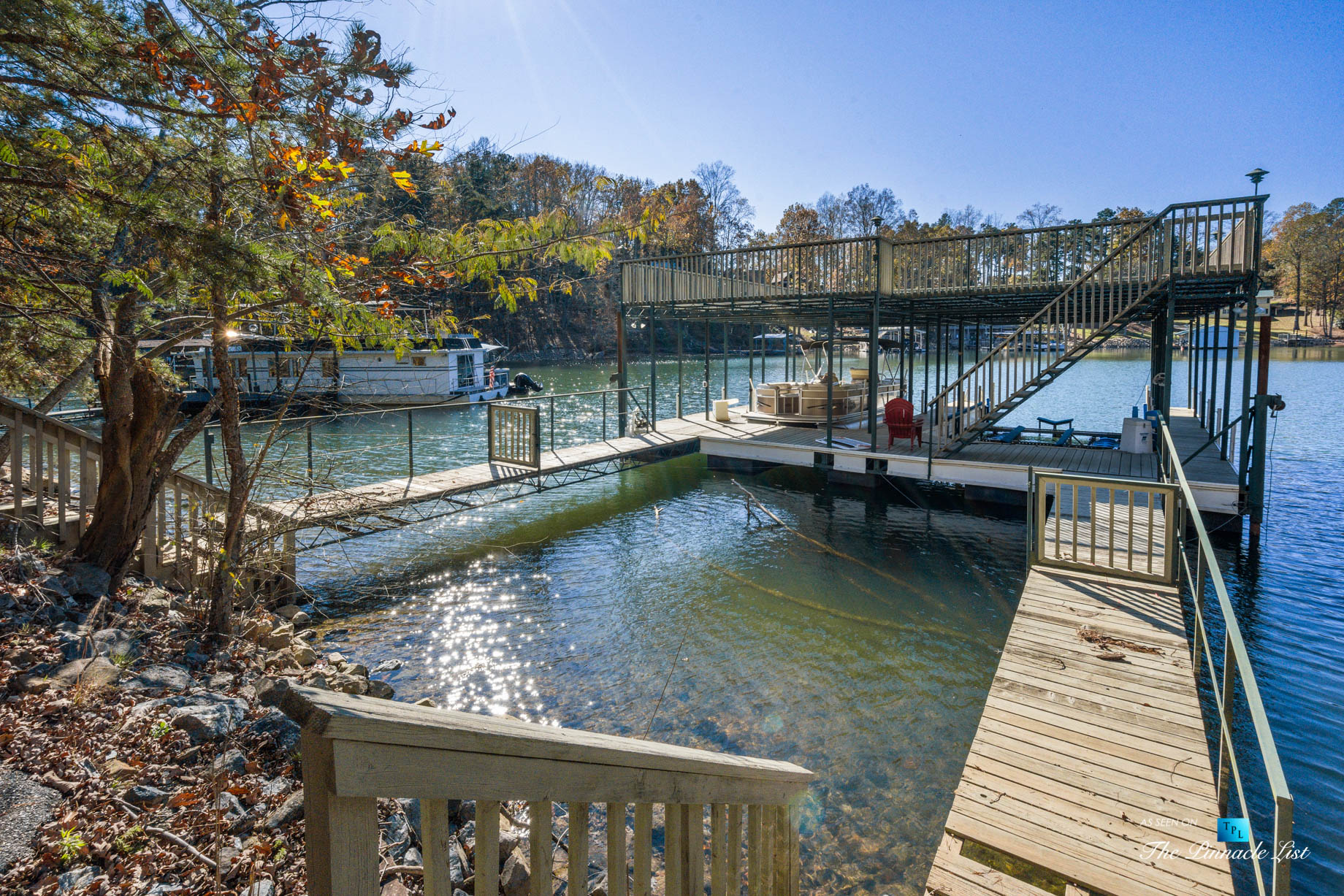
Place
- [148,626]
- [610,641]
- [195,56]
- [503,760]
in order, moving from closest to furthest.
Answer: [503,760]
[195,56]
[148,626]
[610,641]

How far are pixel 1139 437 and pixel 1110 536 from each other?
873cm

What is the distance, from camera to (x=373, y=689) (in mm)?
6324

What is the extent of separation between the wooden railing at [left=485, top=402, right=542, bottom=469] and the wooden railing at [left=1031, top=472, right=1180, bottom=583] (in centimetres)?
749

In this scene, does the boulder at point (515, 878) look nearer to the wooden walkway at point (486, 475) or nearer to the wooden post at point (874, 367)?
the wooden walkway at point (486, 475)

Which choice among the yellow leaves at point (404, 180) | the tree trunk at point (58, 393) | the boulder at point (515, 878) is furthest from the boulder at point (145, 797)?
the tree trunk at point (58, 393)

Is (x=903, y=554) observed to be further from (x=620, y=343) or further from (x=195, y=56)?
(x=195, y=56)

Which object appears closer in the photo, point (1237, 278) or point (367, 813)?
point (367, 813)

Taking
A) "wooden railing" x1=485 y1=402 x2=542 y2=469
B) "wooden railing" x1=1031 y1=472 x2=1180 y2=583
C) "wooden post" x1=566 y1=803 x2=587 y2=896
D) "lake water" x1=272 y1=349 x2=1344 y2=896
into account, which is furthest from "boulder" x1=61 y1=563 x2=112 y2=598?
"wooden railing" x1=1031 y1=472 x2=1180 y2=583

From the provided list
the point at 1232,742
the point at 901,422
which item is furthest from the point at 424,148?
the point at 901,422

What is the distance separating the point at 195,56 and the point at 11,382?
5748mm

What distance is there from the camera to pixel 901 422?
14438mm

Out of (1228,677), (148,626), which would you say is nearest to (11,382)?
(148,626)

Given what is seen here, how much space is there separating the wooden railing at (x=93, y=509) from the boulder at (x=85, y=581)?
65 cm

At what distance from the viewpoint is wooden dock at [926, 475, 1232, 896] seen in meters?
3.14
